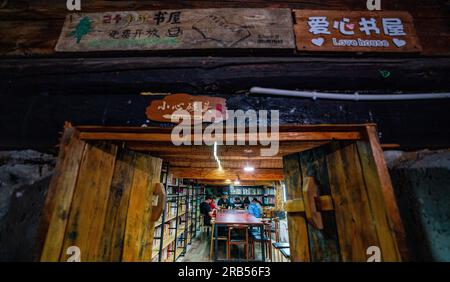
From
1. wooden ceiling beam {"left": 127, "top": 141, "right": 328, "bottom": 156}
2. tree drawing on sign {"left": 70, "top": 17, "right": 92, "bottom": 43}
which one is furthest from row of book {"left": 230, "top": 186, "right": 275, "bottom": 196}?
tree drawing on sign {"left": 70, "top": 17, "right": 92, "bottom": 43}

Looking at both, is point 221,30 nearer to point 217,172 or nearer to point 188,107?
point 188,107

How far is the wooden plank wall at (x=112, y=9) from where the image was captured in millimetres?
1989

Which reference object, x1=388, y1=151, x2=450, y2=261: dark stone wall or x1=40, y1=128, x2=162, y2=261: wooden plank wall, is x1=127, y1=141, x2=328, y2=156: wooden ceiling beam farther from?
x1=388, y1=151, x2=450, y2=261: dark stone wall

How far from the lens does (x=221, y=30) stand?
6.42 feet

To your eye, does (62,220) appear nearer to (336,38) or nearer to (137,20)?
(137,20)

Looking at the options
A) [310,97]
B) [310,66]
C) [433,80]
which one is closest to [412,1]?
[433,80]

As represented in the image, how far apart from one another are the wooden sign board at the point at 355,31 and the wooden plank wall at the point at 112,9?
0.16 m

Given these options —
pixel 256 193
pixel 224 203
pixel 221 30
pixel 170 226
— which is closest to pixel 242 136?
pixel 221 30

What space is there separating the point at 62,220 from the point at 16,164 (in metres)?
0.70

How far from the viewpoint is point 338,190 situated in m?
1.81

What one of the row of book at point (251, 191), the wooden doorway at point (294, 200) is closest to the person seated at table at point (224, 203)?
the row of book at point (251, 191)

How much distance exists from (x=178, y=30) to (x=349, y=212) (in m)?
2.21

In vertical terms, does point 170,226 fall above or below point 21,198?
above
